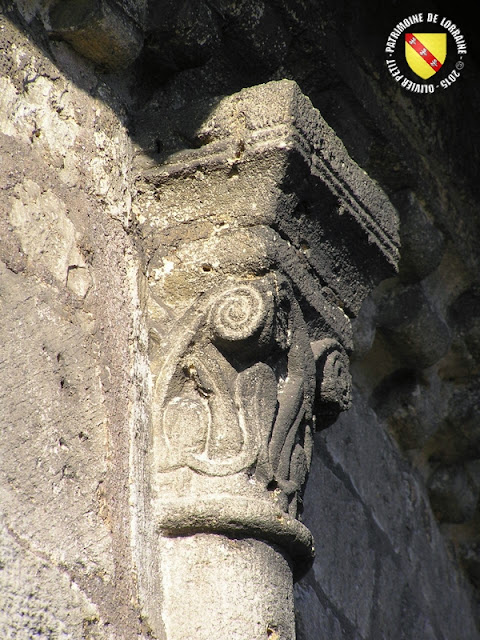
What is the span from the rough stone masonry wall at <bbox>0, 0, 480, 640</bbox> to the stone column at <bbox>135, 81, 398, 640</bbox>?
0.07m

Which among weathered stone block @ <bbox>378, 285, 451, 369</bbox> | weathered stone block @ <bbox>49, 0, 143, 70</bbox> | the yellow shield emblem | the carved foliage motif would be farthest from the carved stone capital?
weathered stone block @ <bbox>378, 285, 451, 369</bbox>

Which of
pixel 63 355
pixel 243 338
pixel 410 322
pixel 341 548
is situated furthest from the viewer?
pixel 410 322

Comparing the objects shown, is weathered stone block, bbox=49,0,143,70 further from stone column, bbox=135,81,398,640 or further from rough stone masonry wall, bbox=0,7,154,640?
stone column, bbox=135,81,398,640

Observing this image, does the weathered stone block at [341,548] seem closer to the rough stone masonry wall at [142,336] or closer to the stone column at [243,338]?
the rough stone masonry wall at [142,336]

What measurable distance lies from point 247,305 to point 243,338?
0.21 feet

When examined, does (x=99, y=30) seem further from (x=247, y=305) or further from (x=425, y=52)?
(x=425, y=52)

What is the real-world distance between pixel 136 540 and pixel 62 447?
0.66ft

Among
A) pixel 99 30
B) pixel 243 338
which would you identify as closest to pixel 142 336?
pixel 243 338

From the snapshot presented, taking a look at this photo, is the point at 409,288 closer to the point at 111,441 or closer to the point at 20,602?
the point at 111,441

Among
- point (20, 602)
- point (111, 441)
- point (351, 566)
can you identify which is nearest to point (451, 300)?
A: point (351, 566)

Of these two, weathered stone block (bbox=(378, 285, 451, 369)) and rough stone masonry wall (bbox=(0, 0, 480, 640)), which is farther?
weathered stone block (bbox=(378, 285, 451, 369))

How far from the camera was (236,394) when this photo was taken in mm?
1703

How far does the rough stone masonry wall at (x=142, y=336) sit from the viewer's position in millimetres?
1468

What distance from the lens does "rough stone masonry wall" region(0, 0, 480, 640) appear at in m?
1.47
